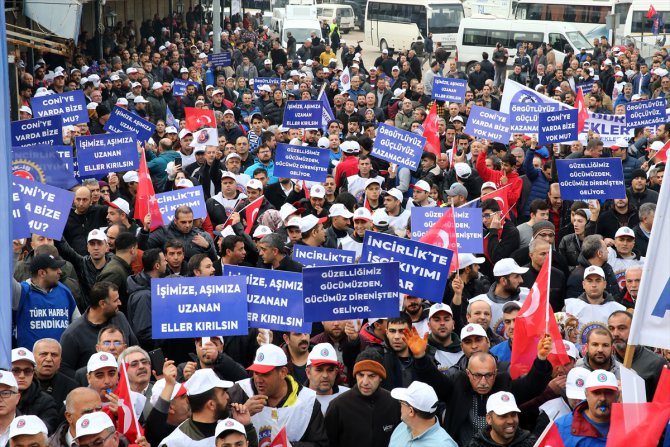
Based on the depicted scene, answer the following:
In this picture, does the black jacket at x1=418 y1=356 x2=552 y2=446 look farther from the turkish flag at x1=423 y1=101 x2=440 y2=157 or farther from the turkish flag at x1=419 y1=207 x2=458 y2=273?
the turkish flag at x1=423 y1=101 x2=440 y2=157

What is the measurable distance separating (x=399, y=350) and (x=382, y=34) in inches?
1531

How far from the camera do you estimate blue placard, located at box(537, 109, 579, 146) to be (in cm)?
1472

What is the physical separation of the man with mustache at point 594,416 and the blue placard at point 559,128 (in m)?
8.00

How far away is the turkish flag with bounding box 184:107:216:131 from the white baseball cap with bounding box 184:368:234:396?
10.3 meters

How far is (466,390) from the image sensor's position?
767 cm

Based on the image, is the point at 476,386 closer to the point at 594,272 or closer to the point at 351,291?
the point at 351,291

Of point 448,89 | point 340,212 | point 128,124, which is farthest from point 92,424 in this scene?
point 448,89

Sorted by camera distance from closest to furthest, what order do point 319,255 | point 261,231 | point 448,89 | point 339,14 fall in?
point 319,255 → point 261,231 → point 448,89 → point 339,14

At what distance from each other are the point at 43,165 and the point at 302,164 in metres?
2.90

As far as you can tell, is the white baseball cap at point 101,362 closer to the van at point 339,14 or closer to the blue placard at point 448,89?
the blue placard at point 448,89

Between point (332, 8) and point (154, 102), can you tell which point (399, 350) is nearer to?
point (154, 102)

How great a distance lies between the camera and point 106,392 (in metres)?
7.52

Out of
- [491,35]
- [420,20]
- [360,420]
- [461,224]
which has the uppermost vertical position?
[461,224]

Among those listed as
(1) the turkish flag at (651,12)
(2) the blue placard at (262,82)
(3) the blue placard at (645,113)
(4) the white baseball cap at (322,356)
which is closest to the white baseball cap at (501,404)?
(4) the white baseball cap at (322,356)
